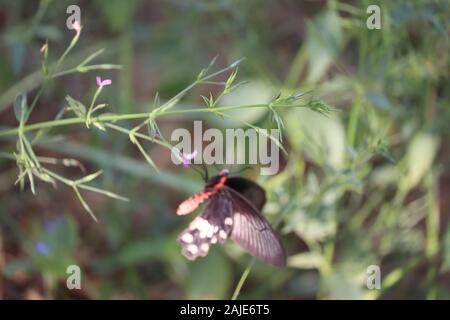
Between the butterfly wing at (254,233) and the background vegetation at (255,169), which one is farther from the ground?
the background vegetation at (255,169)

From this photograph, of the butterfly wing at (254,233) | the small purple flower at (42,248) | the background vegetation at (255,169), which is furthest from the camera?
the small purple flower at (42,248)

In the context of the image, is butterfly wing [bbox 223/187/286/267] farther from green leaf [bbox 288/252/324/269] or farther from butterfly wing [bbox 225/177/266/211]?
green leaf [bbox 288/252/324/269]

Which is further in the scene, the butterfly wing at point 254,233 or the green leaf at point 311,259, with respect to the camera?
the green leaf at point 311,259

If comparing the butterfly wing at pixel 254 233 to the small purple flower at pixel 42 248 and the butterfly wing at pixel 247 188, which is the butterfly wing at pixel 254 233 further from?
the small purple flower at pixel 42 248

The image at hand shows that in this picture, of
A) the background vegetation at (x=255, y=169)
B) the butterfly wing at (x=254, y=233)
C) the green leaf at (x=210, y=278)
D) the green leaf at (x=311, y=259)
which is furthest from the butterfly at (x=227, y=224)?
the green leaf at (x=210, y=278)

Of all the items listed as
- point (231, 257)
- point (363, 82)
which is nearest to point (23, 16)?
point (231, 257)

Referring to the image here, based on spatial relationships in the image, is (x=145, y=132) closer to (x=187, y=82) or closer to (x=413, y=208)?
(x=187, y=82)

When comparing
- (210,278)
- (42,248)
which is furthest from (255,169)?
(42,248)

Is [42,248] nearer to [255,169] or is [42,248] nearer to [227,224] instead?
[255,169]
